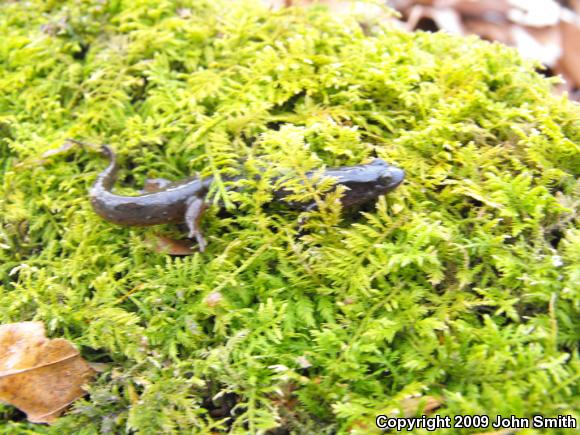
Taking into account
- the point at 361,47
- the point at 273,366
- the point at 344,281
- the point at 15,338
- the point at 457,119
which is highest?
the point at 361,47

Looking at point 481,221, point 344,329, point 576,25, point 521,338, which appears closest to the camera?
point 521,338

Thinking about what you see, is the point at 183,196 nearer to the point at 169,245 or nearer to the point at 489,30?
the point at 169,245

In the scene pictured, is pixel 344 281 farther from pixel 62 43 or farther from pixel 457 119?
pixel 62 43

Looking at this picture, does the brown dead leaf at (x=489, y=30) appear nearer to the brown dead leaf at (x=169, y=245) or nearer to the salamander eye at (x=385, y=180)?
the salamander eye at (x=385, y=180)

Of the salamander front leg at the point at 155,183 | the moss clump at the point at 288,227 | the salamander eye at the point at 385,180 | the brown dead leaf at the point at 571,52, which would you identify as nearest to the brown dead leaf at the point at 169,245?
the moss clump at the point at 288,227

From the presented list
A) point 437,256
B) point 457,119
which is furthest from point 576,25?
point 437,256

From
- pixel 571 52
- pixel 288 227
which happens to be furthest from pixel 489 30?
pixel 288 227
